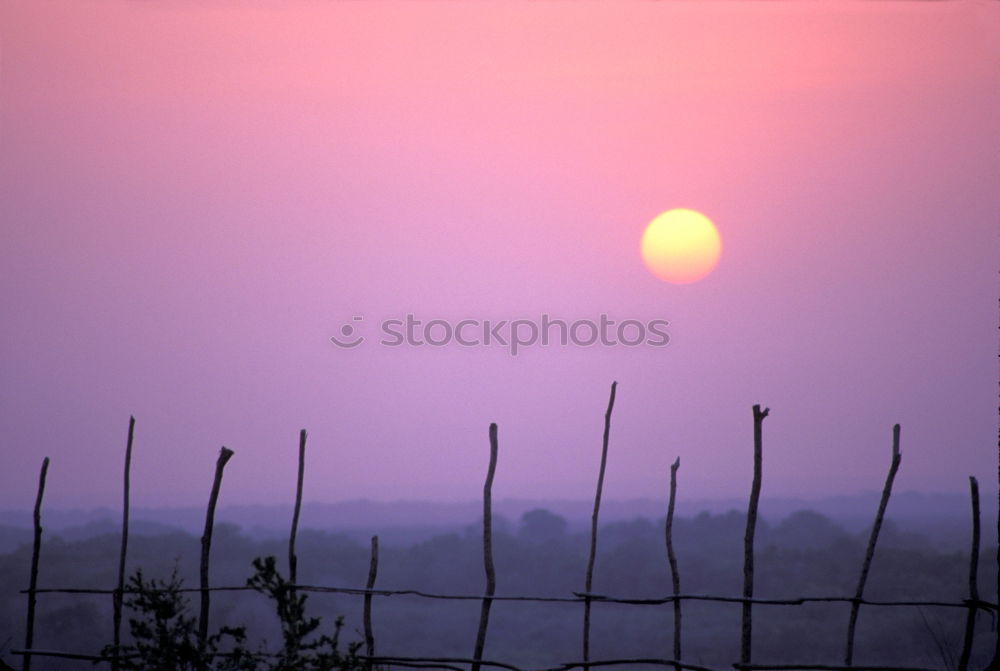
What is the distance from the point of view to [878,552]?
17578 mm

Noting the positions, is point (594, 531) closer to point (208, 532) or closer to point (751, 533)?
point (751, 533)

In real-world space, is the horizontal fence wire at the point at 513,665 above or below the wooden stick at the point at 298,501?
below

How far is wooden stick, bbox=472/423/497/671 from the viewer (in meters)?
4.99

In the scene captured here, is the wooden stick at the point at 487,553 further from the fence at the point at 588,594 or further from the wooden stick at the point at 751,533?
the wooden stick at the point at 751,533

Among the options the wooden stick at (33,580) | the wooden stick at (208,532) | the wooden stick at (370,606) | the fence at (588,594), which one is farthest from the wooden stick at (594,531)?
the wooden stick at (33,580)

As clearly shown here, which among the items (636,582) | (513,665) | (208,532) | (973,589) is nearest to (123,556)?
(208,532)

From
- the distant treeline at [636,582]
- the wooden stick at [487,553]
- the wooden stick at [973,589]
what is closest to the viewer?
the wooden stick at [973,589]

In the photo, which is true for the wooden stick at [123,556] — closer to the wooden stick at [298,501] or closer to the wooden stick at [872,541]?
the wooden stick at [298,501]

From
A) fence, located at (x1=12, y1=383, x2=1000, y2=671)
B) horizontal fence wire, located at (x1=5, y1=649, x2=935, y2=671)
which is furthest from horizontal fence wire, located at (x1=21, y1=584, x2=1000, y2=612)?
horizontal fence wire, located at (x1=5, y1=649, x2=935, y2=671)

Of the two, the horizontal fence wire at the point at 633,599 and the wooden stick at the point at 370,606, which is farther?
the wooden stick at the point at 370,606

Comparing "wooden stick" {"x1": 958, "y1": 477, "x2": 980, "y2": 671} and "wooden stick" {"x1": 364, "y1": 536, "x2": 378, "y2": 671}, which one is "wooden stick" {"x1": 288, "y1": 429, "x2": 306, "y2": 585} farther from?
"wooden stick" {"x1": 958, "y1": 477, "x2": 980, "y2": 671}

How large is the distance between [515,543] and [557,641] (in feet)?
14.7

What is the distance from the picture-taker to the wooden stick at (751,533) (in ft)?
15.7

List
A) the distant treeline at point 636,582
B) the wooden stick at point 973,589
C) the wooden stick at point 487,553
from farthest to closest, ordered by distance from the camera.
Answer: the distant treeline at point 636,582, the wooden stick at point 487,553, the wooden stick at point 973,589
